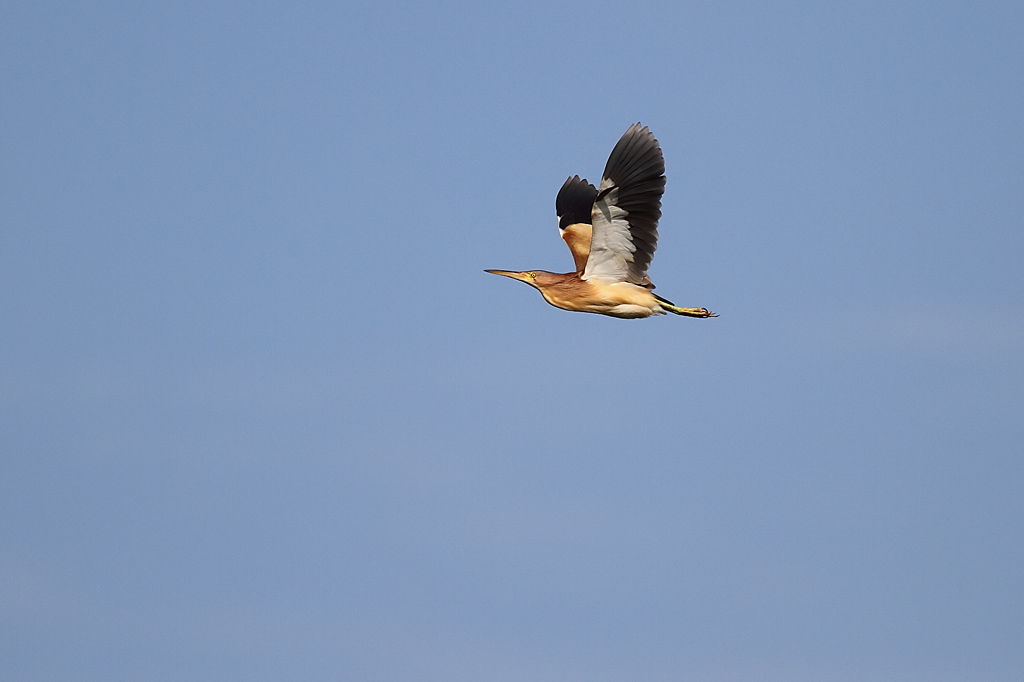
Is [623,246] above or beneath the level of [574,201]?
beneath

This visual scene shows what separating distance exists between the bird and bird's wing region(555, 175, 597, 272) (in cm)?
144

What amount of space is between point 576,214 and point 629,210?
408 centimetres

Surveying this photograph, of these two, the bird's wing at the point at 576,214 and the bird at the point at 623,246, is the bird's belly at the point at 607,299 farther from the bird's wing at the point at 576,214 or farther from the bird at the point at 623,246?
the bird's wing at the point at 576,214

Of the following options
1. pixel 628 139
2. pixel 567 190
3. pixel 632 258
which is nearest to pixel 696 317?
pixel 632 258

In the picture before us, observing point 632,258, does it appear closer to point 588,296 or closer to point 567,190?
point 588,296

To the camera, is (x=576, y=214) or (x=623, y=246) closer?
(x=623, y=246)

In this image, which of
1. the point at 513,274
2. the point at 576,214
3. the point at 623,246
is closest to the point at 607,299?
the point at 623,246

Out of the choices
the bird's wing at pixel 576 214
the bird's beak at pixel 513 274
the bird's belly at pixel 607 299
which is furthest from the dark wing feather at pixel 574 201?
the bird's belly at pixel 607 299

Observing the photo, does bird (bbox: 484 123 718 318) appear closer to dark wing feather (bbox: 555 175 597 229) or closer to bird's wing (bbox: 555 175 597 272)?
bird's wing (bbox: 555 175 597 272)

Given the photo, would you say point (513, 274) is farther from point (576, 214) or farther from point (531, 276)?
point (576, 214)

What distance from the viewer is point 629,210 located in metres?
19.5

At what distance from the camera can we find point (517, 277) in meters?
21.0

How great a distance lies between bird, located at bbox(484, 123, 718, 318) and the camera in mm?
19156

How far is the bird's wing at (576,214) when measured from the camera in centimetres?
2258
